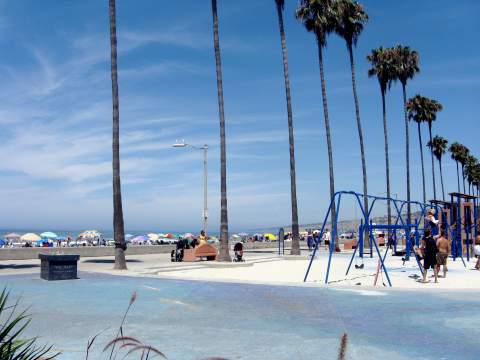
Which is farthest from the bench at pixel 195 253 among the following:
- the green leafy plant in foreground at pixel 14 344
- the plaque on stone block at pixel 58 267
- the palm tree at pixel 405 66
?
the palm tree at pixel 405 66

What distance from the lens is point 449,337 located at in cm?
841

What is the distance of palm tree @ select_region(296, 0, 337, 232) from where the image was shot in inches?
1495

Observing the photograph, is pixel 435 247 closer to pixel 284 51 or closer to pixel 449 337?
pixel 449 337

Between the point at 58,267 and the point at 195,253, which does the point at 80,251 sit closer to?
the point at 195,253

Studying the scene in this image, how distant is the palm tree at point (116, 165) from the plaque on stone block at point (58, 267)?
4190mm

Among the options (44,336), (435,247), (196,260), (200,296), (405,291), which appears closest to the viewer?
(44,336)

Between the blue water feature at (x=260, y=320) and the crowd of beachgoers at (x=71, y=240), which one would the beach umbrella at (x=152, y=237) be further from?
the blue water feature at (x=260, y=320)

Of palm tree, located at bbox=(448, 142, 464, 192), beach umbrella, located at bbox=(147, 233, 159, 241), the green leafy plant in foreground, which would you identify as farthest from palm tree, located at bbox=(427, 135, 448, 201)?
the green leafy plant in foreground

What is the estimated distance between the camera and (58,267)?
1733 cm

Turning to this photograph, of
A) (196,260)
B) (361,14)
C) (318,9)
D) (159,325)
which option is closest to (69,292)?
(159,325)

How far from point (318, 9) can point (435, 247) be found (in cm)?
2566

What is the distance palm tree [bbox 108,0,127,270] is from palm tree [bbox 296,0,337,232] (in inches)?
755

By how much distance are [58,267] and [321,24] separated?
28319 millimetres

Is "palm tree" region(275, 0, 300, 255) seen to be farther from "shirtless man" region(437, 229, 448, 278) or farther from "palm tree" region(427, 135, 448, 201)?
"palm tree" region(427, 135, 448, 201)
